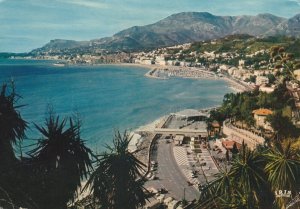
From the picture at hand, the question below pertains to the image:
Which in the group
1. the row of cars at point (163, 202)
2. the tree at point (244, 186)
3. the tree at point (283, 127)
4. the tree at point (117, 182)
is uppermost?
the tree at point (117, 182)

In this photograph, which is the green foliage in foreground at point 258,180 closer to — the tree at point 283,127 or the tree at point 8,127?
the tree at point 8,127

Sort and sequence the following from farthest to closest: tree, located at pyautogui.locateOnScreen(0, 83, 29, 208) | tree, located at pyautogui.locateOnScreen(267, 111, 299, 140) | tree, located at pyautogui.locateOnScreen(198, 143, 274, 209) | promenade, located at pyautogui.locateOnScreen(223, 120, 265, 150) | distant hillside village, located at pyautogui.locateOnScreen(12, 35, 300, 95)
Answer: distant hillside village, located at pyautogui.locateOnScreen(12, 35, 300, 95), promenade, located at pyautogui.locateOnScreen(223, 120, 265, 150), tree, located at pyautogui.locateOnScreen(267, 111, 299, 140), tree, located at pyautogui.locateOnScreen(198, 143, 274, 209), tree, located at pyautogui.locateOnScreen(0, 83, 29, 208)

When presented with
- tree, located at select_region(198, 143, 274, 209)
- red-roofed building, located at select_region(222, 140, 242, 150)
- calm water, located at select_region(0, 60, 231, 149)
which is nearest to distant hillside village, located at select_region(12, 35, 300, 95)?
calm water, located at select_region(0, 60, 231, 149)

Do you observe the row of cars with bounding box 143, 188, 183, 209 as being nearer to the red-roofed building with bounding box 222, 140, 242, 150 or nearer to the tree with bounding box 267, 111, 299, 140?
the tree with bounding box 267, 111, 299, 140

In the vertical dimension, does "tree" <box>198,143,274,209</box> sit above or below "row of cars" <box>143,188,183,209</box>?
above

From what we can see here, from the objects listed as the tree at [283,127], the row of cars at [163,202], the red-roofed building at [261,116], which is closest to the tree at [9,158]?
the row of cars at [163,202]
